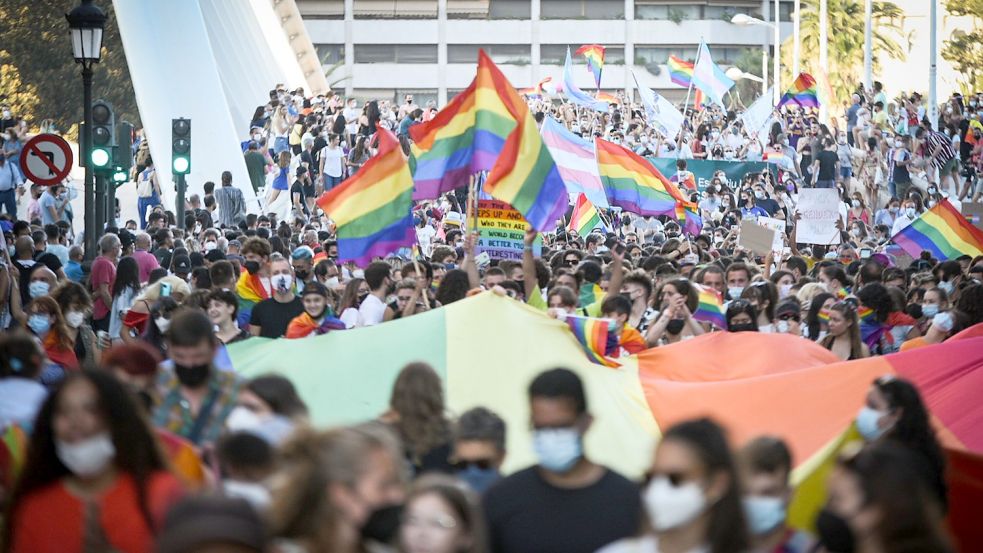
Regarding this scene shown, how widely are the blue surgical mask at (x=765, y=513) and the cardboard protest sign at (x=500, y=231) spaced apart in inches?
359

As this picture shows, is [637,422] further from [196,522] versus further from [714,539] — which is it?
[196,522]

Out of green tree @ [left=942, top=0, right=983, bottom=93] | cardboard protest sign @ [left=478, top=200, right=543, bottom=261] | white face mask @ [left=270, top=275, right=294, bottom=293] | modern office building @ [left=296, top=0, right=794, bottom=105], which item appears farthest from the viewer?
modern office building @ [left=296, top=0, right=794, bottom=105]

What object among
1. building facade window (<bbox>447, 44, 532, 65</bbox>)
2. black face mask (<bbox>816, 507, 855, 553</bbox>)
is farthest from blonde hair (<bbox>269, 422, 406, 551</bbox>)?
building facade window (<bbox>447, 44, 532, 65</bbox>)

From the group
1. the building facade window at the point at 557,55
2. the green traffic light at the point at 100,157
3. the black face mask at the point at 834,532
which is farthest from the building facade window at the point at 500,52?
the black face mask at the point at 834,532

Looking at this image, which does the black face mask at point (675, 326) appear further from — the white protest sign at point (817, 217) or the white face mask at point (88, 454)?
the white protest sign at point (817, 217)

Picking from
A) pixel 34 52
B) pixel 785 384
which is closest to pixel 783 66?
pixel 34 52

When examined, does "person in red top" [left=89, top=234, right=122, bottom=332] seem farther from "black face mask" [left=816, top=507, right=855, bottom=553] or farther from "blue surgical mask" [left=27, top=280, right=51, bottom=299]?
"black face mask" [left=816, top=507, right=855, bottom=553]

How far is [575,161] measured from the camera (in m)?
21.5

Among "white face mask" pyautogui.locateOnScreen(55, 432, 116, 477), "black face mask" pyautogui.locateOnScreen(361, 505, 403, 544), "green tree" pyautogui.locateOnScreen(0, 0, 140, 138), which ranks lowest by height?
"black face mask" pyautogui.locateOnScreen(361, 505, 403, 544)

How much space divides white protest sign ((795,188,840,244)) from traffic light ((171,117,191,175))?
26.8 ft

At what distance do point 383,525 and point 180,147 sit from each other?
18668 millimetres

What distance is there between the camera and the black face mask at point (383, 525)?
4672 mm

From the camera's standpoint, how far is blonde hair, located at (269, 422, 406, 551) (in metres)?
4.55

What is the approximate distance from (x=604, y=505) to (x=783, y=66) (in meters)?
87.5
